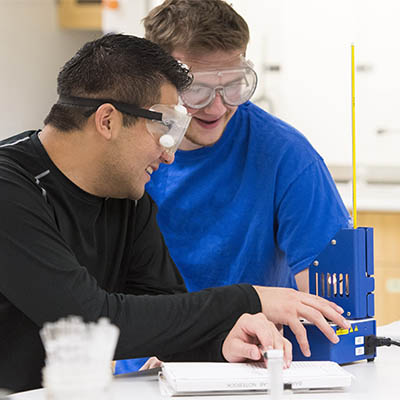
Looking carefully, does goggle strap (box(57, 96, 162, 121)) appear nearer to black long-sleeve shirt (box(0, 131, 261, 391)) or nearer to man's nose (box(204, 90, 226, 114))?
A: black long-sleeve shirt (box(0, 131, 261, 391))

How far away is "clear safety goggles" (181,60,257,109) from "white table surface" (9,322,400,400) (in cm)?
70

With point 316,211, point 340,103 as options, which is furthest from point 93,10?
point 316,211

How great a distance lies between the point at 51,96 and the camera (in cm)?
414

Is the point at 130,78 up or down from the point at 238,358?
up

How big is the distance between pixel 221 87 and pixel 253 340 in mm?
682

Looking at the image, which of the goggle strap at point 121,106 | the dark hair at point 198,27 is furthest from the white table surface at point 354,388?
the dark hair at point 198,27

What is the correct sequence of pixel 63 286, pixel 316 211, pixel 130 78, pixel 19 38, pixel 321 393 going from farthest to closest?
pixel 19 38
pixel 316 211
pixel 130 78
pixel 63 286
pixel 321 393

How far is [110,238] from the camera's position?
149cm

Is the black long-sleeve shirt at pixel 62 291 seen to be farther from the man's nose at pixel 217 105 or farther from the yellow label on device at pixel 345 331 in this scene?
the man's nose at pixel 217 105

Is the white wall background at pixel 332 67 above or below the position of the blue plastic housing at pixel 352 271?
above

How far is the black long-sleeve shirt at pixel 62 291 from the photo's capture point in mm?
1182

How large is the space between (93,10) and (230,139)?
2.52 meters

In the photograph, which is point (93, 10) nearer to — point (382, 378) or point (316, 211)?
point (316, 211)

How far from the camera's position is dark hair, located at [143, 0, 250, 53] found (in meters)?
1.70
